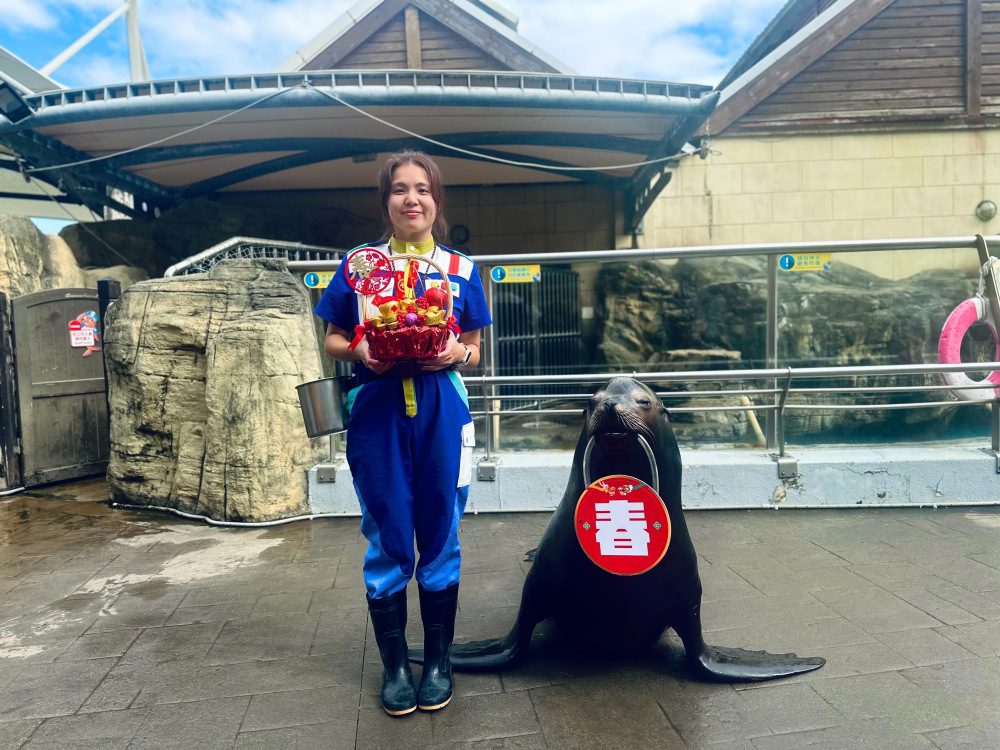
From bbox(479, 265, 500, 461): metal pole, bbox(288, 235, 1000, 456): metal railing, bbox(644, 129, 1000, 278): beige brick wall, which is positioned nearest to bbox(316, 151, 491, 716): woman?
bbox(288, 235, 1000, 456): metal railing

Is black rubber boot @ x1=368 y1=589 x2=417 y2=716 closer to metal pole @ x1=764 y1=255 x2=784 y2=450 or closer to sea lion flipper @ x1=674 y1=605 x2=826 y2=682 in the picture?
sea lion flipper @ x1=674 y1=605 x2=826 y2=682

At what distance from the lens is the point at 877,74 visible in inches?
425

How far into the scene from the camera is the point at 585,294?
5.39 meters

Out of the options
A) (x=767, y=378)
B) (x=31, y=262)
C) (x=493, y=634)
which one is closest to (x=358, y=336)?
(x=493, y=634)

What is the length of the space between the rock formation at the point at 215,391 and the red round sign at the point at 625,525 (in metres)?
3.02

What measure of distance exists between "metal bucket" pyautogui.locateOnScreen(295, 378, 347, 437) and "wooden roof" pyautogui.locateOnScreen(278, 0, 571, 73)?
32.1ft

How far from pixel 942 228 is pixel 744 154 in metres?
3.29

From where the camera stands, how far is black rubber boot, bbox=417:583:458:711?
2.42m

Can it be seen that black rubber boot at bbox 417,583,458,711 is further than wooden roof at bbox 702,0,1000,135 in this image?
No

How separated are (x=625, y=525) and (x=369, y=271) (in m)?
1.19

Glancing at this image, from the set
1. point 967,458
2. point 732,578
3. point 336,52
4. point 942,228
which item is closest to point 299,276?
point 732,578

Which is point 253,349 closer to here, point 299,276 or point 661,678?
point 299,276

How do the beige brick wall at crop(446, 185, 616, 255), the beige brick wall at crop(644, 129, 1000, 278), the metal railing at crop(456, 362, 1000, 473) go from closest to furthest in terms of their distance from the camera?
the metal railing at crop(456, 362, 1000, 473), the beige brick wall at crop(644, 129, 1000, 278), the beige brick wall at crop(446, 185, 616, 255)

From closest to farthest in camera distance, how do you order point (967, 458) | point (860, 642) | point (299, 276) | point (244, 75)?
point (860, 642), point (967, 458), point (299, 276), point (244, 75)
